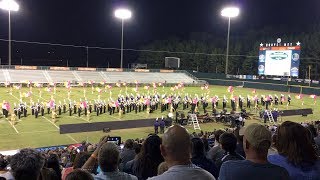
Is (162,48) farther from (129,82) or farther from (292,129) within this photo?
(292,129)

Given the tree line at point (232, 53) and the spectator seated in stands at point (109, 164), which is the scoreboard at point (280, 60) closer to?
the tree line at point (232, 53)

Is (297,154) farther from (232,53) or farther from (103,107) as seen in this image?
(232,53)

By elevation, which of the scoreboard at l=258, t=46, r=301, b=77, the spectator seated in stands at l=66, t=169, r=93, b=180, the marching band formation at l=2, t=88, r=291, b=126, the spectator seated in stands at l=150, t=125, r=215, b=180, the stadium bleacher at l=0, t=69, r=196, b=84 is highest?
the scoreboard at l=258, t=46, r=301, b=77

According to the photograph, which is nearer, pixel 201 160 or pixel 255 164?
pixel 255 164

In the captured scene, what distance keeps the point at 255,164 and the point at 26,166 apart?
1.83 m

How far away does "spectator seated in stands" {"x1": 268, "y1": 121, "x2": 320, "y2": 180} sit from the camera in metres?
3.28

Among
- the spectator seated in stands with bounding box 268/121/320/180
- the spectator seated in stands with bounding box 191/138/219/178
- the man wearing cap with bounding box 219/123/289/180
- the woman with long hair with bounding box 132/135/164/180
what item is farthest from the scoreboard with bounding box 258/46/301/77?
the man wearing cap with bounding box 219/123/289/180

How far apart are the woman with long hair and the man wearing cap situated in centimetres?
147

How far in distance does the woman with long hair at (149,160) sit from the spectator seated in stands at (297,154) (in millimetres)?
1478

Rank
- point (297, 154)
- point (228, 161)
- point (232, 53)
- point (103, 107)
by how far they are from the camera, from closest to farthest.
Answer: point (228, 161) → point (297, 154) → point (103, 107) → point (232, 53)

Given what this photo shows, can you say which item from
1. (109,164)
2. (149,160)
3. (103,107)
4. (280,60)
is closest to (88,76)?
(280,60)

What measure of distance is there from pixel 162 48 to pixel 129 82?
31.5 meters

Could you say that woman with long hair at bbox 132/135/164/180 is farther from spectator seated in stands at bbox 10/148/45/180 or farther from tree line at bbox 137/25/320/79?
tree line at bbox 137/25/320/79

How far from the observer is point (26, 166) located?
2.76 meters
